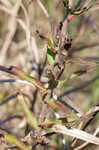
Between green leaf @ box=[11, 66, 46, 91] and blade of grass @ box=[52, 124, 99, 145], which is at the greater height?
green leaf @ box=[11, 66, 46, 91]

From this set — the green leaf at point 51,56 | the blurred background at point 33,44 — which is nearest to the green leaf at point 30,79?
the green leaf at point 51,56

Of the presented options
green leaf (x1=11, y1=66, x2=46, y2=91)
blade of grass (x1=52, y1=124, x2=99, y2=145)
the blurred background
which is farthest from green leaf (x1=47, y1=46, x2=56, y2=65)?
the blurred background

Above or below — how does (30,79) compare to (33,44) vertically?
below

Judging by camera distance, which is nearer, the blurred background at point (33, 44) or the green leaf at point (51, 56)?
the green leaf at point (51, 56)

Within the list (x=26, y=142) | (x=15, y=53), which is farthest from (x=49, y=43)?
(x=15, y=53)

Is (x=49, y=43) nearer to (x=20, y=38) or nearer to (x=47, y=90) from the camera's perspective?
(x=47, y=90)

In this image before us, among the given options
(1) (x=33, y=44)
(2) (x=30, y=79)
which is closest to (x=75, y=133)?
(2) (x=30, y=79)

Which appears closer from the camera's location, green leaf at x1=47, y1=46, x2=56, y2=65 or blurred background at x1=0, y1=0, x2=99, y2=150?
green leaf at x1=47, y1=46, x2=56, y2=65

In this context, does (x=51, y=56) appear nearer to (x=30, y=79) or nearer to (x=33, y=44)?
(x=30, y=79)

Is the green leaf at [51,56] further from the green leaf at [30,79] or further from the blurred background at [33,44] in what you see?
the blurred background at [33,44]

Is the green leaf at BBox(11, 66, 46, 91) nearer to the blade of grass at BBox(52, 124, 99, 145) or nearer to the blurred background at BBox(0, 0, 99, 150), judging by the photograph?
the blade of grass at BBox(52, 124, 99, 145)

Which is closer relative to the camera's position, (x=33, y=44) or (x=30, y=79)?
(x=30, y=79)

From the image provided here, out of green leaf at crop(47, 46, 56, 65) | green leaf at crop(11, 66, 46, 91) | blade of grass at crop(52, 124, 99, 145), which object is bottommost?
blade of grass at crop(52, 124, 99, 145)
